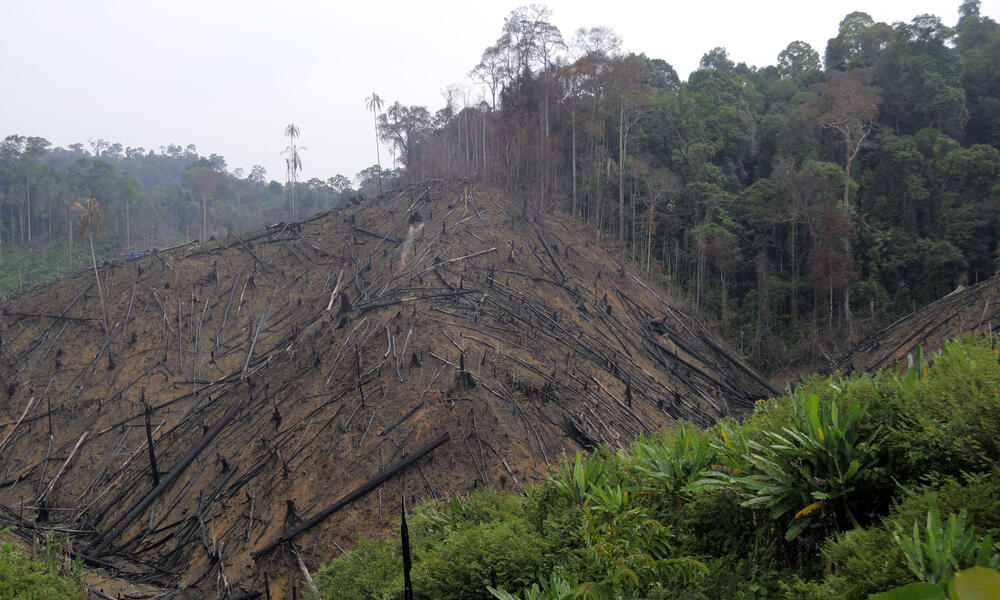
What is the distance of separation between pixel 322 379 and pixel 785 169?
72.8ft

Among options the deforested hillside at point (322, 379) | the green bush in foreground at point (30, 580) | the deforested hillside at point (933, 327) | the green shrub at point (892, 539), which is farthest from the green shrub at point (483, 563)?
the deforested hillside at point (933, 327)

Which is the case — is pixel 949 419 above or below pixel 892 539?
above

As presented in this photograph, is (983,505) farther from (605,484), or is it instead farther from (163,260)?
(163,260)

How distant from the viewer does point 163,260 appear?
24.4 metres

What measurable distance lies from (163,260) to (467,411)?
60.1ft

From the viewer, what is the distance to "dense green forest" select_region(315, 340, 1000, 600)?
3359 millimetres

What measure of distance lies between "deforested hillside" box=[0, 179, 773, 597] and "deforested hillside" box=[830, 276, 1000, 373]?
400 cm

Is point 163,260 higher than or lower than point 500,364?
higher

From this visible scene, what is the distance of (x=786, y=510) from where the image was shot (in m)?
4.25

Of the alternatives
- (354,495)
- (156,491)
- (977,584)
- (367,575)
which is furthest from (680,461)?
(156,491)

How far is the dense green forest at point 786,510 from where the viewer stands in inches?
132

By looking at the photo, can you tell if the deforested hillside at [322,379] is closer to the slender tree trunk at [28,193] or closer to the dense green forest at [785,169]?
the dense green forest at [785,169]

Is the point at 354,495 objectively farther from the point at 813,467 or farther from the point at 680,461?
the point at 813,467

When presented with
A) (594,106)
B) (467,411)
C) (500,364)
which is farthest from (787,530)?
(594,106)
